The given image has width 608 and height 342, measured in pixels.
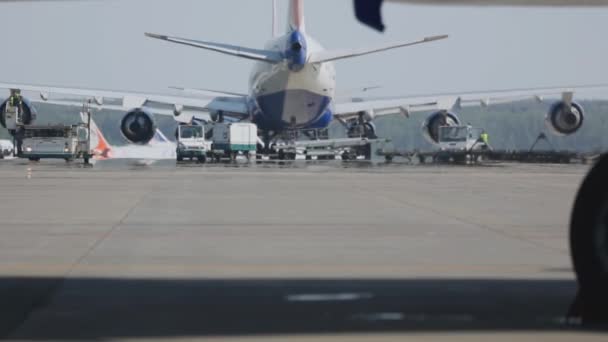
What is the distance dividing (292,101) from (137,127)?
25.6 ft

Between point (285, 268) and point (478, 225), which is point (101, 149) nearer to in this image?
point (478, 225)

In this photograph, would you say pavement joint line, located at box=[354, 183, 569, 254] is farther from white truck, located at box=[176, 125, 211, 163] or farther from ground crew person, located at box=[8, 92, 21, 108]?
white truck, located at box=[176, 125, 211, 163]

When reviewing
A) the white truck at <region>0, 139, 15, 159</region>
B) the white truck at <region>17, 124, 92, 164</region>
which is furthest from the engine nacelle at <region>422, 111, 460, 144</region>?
the white truck at <region>0, 139, 15, 159</region>

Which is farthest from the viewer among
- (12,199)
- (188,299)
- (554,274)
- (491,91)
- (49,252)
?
(491,91)

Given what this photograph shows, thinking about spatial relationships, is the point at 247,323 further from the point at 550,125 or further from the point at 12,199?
the point at 550,125

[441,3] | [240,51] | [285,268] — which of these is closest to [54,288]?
[285,268]

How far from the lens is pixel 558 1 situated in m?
10.8

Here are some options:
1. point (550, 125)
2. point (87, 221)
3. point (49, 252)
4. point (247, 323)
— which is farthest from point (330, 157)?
point (247, 323)

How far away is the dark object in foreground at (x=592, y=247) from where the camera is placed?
A: 8.91 m

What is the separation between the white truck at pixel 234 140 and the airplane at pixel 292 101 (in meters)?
2.29

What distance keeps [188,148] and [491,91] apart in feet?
58.0

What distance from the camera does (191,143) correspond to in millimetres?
64688

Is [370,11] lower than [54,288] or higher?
higher

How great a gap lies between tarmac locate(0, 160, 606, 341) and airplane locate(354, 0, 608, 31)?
2.06m
